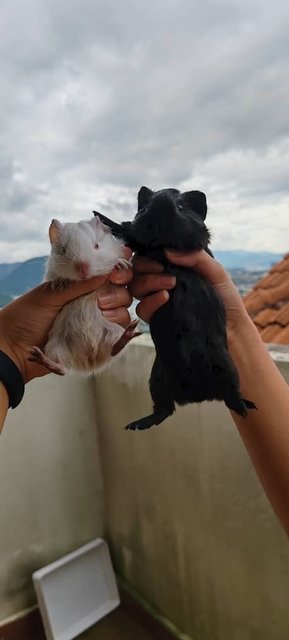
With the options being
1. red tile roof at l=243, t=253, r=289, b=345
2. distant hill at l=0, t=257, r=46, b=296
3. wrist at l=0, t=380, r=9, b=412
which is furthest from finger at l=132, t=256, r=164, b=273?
red tile roof at l=243, t=253, r=289, b=345

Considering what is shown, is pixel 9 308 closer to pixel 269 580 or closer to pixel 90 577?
pixel 269 580

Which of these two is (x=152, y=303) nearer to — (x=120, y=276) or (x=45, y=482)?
(x=120, y=276)

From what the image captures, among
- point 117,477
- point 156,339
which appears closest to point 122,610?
point 117,477

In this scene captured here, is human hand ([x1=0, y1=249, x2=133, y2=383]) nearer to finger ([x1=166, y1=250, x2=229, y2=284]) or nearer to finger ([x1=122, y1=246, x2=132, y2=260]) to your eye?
finger ([x1=122, y1=246, x2=132, y2=260])

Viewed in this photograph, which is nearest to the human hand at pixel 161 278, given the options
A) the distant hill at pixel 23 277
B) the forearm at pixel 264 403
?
the forearm at pixel 264 403

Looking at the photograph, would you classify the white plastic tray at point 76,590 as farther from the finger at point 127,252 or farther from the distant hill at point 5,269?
the finger at point 127,252
